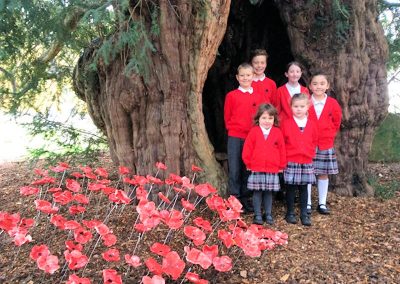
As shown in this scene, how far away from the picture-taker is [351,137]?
16.3 ft

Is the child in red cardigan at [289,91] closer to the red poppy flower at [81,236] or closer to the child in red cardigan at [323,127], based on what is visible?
the child in red cardigan at [323,127]

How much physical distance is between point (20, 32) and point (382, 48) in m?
3.84

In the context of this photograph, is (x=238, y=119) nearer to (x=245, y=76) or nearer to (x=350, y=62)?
(x=245, y=76)

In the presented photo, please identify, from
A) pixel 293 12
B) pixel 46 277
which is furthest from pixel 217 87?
pixel 46 277

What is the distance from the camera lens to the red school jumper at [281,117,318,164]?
13.3ft

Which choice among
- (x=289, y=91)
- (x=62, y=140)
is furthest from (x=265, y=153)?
(x=62, y=140)

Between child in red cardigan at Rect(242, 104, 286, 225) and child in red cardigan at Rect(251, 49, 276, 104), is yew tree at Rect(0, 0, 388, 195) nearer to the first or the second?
child in red cardigan at Rect(251, 49, 276, 104)

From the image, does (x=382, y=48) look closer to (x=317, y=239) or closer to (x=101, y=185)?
(x=317, y=239)

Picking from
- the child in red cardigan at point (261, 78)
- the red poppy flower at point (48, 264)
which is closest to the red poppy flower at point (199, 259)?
the red poppy flower at point (48, 264)

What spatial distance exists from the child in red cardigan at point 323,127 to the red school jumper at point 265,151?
1.65 feet

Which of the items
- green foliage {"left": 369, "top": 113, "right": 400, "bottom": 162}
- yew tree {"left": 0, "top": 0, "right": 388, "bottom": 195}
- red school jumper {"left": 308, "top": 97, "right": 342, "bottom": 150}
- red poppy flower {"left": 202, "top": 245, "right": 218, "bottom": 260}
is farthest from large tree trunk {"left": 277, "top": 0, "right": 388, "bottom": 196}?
green foliage {"left": 369, "top": 113, "right": 400, "bottom": 162}

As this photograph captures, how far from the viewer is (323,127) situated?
170 inches

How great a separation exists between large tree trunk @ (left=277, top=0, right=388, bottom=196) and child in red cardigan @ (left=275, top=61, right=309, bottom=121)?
609 mm

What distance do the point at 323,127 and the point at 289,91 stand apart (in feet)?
1.61
